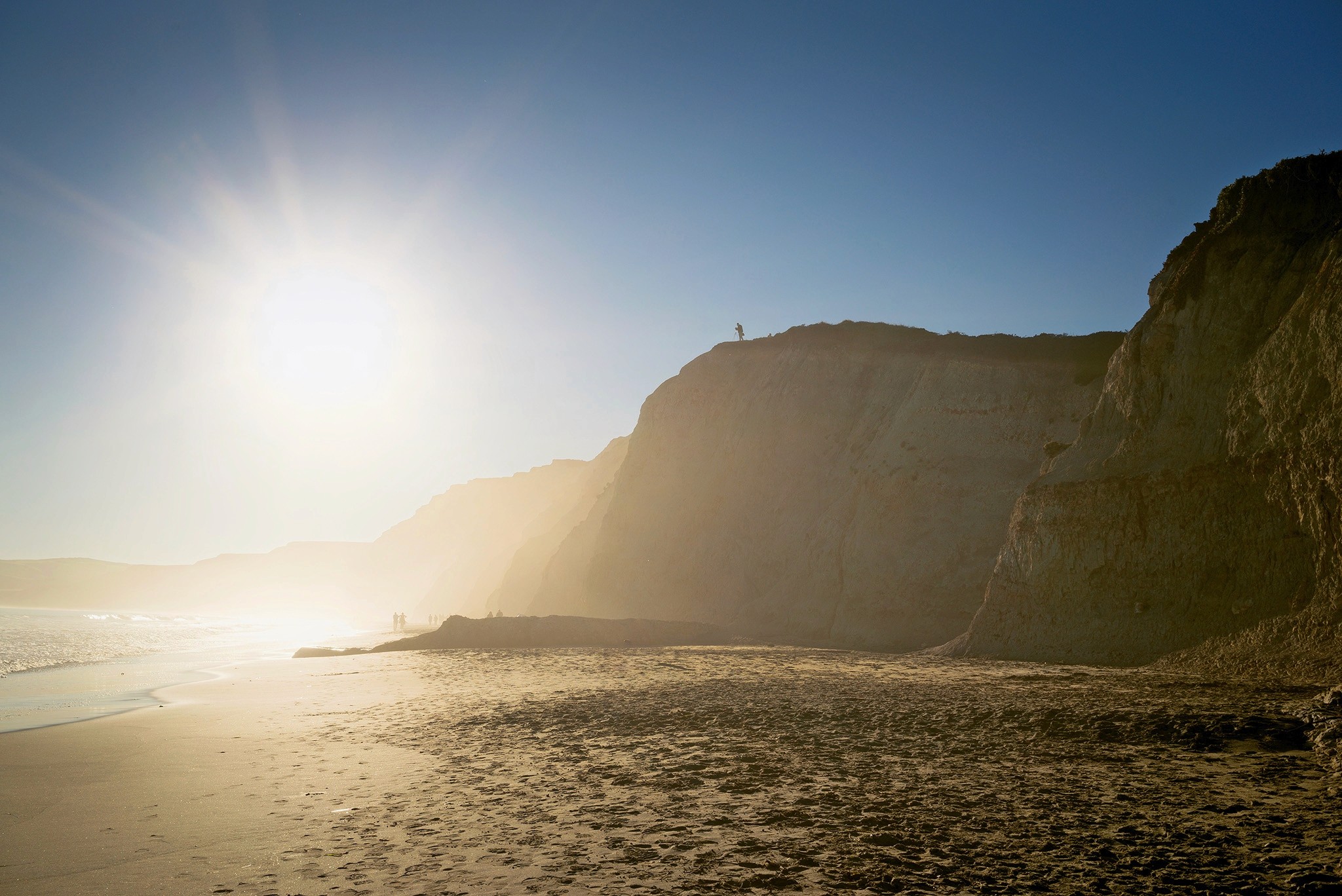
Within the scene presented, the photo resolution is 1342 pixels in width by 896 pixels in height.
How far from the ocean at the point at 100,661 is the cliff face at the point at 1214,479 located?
71.0ft

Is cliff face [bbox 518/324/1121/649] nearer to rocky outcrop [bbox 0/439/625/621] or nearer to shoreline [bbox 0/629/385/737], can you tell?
rocky outcrop [bbox 0/439/625/621]

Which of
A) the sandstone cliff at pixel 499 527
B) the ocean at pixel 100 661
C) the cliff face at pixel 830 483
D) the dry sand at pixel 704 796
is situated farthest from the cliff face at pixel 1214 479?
the sandstone cliff at pixel 499 527

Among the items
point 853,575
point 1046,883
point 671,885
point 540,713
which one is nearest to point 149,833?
point 671,885

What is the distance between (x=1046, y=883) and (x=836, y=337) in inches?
1583

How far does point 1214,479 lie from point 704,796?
1488 centimetres

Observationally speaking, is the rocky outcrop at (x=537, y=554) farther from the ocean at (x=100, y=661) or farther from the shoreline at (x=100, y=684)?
the shoreline at (x=100, y=684)

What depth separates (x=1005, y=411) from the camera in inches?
1193

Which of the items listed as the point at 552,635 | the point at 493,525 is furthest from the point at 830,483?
the point at 493,525

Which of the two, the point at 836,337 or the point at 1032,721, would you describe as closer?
the point at 1032,721

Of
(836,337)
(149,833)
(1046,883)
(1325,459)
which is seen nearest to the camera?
(1046,883)

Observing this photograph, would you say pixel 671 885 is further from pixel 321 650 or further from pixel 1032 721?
pixel 321 650

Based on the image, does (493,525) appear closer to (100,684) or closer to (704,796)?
(100,684)

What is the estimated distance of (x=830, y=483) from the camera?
123 feet

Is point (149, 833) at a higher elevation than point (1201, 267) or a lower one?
lower
